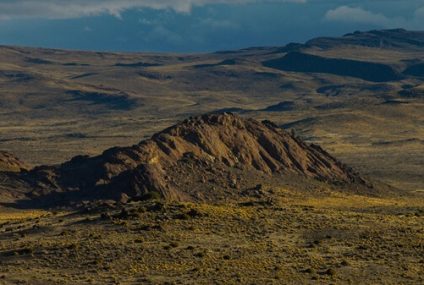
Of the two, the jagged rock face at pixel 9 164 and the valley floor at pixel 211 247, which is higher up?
the valley floor at pixel 211 247

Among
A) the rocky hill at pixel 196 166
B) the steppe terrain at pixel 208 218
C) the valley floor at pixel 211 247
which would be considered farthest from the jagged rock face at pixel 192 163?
the valley floor at pixel 211 247

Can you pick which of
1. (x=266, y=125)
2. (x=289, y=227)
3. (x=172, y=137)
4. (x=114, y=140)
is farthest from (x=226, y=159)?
(x=114, y=140)

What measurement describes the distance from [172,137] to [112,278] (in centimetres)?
5083

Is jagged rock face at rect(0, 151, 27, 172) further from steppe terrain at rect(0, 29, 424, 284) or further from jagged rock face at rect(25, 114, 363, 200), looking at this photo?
jagged rock face at rect(25, 114, 363, 200)

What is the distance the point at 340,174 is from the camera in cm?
9725

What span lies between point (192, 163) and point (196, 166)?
59cm

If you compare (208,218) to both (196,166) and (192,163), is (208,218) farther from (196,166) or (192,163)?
(192,163)

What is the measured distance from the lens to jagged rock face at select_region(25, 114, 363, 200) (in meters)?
79.2

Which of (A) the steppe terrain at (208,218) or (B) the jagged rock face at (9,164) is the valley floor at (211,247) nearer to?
(A) the steppe terrain at (208,218)

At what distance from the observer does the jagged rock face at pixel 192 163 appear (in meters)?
79.2

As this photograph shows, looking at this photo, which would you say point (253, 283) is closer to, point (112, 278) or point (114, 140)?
point (112, 278)

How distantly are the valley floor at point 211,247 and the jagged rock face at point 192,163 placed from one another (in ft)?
76.9

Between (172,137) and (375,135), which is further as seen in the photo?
(375,135)

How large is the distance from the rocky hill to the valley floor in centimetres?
2345
